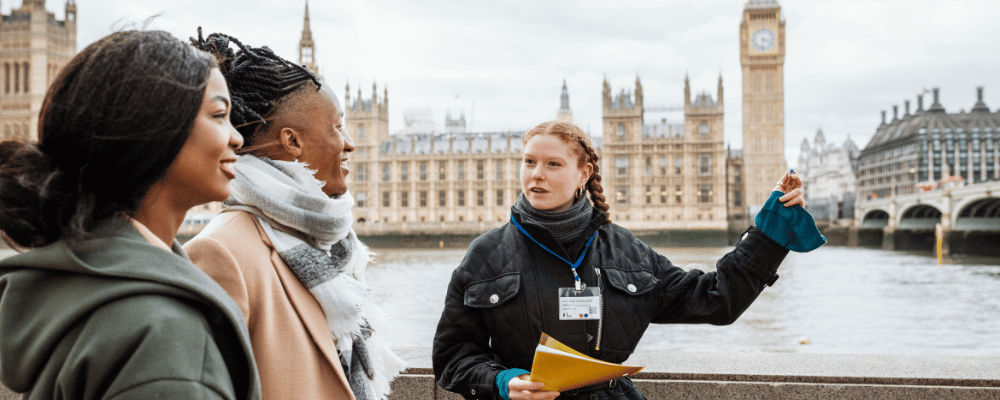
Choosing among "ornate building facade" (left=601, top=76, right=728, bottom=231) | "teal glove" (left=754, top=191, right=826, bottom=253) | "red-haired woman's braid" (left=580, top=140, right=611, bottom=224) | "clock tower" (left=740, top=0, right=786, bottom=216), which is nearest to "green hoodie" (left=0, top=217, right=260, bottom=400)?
"red-haired woman's braid" (left=580, top=140, right=611, bottom=224)

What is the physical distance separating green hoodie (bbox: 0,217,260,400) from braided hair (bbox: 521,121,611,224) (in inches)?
45.3

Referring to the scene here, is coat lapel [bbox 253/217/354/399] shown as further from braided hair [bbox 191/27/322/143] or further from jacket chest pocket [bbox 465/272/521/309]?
jacket chest pocket [bbox 465/272/521/309]

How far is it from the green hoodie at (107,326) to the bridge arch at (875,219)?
48234 mm

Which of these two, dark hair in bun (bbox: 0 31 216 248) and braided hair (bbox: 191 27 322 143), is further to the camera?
braided hair (bbox: 191 27 322 143)

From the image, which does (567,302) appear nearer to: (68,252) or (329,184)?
(329,184)

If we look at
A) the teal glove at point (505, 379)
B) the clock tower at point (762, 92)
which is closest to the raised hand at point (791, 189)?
the teal glove at point (505, 379)

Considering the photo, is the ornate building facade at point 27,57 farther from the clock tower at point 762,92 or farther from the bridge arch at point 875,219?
the bridge arch at point 875,219

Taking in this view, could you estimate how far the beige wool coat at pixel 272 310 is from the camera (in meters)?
1.17

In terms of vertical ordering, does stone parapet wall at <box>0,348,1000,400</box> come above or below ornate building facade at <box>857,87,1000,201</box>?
below

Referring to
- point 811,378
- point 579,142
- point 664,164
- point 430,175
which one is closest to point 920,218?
point 664,164

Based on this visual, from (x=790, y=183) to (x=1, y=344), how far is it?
5.78 ft

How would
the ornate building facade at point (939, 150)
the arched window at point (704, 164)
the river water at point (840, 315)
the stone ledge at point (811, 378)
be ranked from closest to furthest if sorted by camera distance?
the stone ledge at point (811, 378) → the river water at point (840, 315) → the arched window at point (704, 164) → the ornate building facade at point (939, 150)

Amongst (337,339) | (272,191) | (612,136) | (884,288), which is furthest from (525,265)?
(612,136)

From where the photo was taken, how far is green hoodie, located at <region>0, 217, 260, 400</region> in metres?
0.73
